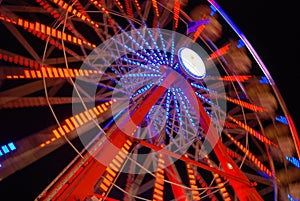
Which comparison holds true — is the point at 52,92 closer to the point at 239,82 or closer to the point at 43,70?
the point at 43,70

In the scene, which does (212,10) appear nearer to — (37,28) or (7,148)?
(37,28)

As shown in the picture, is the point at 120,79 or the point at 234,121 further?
the point at 234,121

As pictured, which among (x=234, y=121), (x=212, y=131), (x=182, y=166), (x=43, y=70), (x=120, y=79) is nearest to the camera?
(x=43, y=70)

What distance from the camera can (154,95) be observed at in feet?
10.7

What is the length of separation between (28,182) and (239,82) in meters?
3.07

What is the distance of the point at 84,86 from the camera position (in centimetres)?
390

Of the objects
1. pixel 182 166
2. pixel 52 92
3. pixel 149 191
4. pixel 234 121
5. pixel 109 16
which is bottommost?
pixel 149 191

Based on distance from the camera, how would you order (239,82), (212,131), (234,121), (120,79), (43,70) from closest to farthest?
1. (43,70)
2. (212,131)
3. (120,79)
4. (239,82)
5. (234,121)

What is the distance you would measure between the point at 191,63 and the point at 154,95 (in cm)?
100

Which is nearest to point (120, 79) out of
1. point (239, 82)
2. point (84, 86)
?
point (84, 86)

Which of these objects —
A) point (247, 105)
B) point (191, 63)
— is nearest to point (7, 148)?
point (191, 63)

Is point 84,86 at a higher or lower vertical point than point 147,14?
lower

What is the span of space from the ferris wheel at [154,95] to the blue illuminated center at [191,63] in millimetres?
17

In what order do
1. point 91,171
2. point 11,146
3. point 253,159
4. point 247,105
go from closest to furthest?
point 91,171 → point 11,146 → point 247,105 → point 253,159
